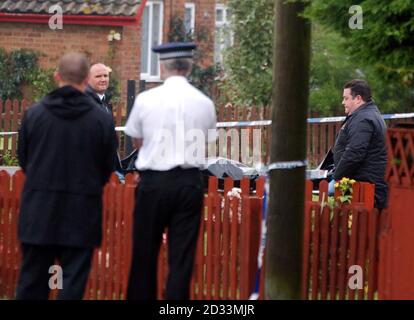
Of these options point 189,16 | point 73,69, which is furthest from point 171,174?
point 189,16

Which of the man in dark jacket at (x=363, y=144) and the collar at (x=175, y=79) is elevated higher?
the collar at (x=175, y=79)

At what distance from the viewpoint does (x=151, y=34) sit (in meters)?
28.5

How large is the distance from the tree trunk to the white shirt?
691 millimetres

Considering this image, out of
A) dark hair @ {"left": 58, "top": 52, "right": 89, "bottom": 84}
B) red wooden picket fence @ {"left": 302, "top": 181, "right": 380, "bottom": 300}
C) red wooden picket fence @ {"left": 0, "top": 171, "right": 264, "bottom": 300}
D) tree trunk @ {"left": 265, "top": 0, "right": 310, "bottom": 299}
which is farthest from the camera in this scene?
red wooden picket fence @ {"left": 0, "top": 171, "right": 264, "bottom": 300}

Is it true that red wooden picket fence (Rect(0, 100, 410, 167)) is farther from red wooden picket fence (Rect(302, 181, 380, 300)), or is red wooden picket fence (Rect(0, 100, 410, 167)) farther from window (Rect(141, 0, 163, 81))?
red wooden picket fence (Rect(302, 181, 380, 300))

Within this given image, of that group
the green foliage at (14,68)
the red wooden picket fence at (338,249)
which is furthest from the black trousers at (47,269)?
the green foliage at (14,68)

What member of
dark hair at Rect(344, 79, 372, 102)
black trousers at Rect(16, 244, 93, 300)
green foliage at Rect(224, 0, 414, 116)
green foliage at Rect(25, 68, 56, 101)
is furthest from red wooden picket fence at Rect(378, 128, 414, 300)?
green foliage at Rect(25, 68, 56, 101)

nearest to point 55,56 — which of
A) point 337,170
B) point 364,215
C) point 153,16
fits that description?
point 153,16

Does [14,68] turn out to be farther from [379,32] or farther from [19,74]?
[379,32]

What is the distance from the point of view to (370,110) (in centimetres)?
1099

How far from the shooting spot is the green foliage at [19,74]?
24281mm

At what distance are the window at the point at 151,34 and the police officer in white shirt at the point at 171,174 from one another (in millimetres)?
→ 20895

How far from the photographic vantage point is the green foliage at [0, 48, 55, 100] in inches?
956

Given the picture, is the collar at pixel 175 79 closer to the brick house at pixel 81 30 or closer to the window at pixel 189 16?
the brick house at pixel 81 30
